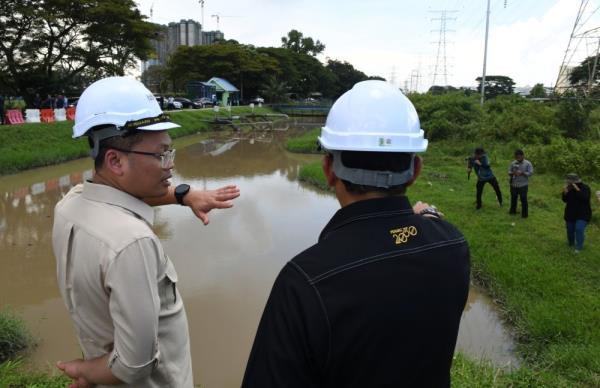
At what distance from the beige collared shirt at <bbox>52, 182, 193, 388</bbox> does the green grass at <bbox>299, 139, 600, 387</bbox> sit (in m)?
2.66

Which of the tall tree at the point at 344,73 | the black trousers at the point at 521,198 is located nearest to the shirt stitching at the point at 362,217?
the black trousers at the point at 521,198

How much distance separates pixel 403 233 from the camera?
120 cm

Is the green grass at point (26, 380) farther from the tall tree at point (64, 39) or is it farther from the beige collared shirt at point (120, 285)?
the tall tree at point (64, 39)

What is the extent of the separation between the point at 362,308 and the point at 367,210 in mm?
266

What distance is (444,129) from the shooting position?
2152cm

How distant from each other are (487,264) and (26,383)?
18.9 feet

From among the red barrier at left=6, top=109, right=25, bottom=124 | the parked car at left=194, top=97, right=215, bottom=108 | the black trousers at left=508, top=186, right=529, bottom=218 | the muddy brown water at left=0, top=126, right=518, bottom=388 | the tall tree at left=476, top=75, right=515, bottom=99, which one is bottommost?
the muddy brown water at left=0, top=126, right=518, bottom=388

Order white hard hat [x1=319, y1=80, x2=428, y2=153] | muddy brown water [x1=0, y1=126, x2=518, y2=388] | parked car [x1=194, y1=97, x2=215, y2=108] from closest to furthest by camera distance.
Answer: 1. white hard hat [x1=319, y1=80, x2=428, y2=153]
2. muddy brown water [x1=0, y1=126, x2=518, y2=388]
3. parked car [x1=194, y1=97, x2=215, y2=108]

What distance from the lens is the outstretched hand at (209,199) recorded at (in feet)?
6.67

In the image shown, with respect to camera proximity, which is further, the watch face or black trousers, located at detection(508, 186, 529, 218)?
black trousers, located at detection(508, 186, 529, 218)

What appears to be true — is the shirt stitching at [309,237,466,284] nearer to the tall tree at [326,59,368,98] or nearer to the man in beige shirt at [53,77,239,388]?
the man in beige shirt at [53,77,239,388]

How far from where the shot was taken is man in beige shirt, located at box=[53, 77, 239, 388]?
4.66 feet

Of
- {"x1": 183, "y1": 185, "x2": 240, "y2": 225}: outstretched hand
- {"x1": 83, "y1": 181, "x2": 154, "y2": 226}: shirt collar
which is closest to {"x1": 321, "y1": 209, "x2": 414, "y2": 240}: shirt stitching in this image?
{"x1": 83, "y1": 181, "x2": 154, "y2": 226}: shirt collar

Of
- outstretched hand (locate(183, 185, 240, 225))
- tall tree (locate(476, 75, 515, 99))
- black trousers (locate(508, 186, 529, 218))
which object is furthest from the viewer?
tall tree (locate(476, 75, 515, 99))
